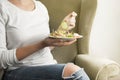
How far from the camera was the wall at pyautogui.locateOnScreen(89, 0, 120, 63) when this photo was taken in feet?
6.50

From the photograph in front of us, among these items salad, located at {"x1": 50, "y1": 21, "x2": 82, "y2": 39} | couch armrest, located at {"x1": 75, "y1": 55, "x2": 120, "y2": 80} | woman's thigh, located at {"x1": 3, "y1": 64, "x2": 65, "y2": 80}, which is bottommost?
couch armrest, located at {"x1": 75, "y1": 55, "x2": 120, "y2": 80}

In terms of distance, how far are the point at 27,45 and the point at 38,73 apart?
0.61 ft

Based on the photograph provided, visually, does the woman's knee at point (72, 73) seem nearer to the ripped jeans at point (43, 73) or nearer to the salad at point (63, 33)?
the ripped jeans at point (43, 73)

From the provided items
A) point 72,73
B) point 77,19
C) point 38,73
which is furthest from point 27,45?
Answer: point 77,19

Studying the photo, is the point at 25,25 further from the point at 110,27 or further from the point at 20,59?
the point at 110,27

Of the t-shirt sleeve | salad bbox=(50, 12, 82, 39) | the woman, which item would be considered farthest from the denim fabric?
the t-shirt sleeve

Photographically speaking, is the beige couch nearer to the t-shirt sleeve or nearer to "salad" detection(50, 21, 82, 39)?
"salad" detection(50, 21, 82, 39)

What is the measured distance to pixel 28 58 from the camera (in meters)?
1.35

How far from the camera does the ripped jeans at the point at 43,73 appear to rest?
118cm

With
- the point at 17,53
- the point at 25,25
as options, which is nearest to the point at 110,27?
the point at 25,25

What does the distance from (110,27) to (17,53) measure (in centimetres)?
100

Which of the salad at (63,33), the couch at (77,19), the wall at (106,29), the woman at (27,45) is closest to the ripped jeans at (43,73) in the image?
the woman at (27,45)

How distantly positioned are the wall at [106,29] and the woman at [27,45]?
0.60 m

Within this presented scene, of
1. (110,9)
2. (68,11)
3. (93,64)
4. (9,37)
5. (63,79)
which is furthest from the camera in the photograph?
(110,9)
